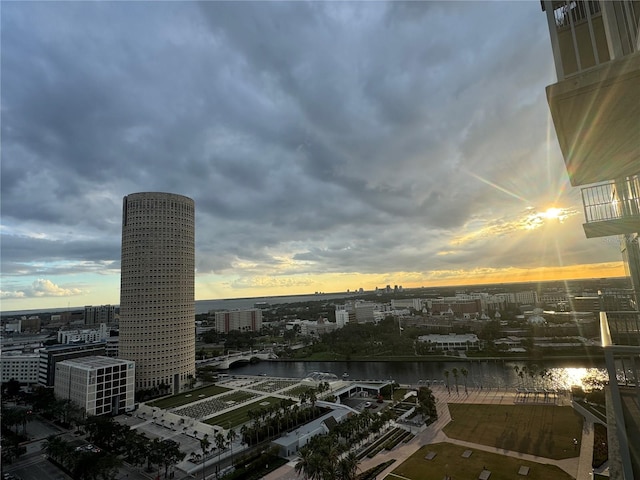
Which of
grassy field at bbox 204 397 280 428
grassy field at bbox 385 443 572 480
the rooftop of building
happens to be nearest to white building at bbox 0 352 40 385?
the rooftop of building

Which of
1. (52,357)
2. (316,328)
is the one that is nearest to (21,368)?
(52,357)

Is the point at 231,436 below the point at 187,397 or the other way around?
the other way around

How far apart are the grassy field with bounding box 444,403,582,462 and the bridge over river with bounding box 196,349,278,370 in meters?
29.2

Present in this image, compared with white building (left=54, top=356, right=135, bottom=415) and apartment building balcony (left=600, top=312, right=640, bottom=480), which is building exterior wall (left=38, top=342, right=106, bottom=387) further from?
apartment building balcony (left=600, top=312, right=640, bottom=480)

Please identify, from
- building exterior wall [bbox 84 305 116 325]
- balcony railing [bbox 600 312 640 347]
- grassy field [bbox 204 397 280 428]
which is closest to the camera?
balcony railing [bbox 600 312 640 347]

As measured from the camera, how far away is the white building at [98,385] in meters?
24.5

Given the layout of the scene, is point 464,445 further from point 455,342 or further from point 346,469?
point 455,342

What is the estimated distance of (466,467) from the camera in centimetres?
1445

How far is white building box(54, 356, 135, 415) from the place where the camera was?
24.5 meters

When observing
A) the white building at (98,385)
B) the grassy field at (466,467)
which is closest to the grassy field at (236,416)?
the white building at (98,385)

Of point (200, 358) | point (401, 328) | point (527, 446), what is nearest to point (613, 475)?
point (527, 446)

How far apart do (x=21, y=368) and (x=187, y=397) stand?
70.1 ft

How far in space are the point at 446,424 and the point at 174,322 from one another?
24428 mm

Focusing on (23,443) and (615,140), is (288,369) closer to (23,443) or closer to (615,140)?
(23,443)
